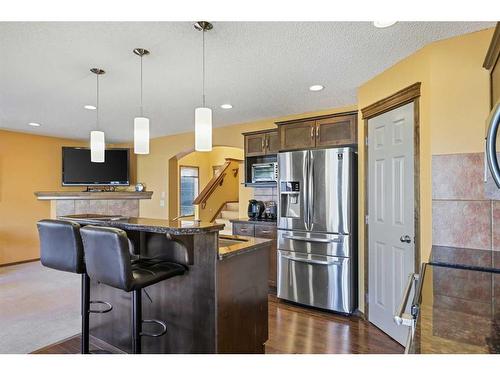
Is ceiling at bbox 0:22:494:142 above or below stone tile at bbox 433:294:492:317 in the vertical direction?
above

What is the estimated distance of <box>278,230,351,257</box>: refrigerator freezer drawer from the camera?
128 inches

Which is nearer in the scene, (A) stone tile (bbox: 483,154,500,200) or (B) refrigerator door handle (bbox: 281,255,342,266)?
(A) stone tile (bbox: 483,154,500,200)

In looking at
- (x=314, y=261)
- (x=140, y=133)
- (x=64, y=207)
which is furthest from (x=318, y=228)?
(x=64, y=207)

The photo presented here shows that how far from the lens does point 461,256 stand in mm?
1843

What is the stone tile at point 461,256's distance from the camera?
1.65 meters

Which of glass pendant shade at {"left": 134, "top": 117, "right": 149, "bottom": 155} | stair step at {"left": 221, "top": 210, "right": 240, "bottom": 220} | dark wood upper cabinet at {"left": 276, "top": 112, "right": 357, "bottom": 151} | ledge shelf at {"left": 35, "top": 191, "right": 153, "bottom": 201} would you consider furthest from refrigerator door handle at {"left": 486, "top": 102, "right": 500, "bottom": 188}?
stair step at {"left": 221, "top": 210, "right": 240, "bottom": 220}

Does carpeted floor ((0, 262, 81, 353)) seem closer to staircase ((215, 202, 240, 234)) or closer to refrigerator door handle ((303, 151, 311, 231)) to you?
refrigerator door handle ((303, 151, 311, 231))

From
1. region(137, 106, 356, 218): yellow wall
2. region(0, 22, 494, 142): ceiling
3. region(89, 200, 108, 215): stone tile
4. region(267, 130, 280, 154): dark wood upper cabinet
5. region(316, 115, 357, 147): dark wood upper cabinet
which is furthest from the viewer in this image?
region(89, 200, 108, 215): stone tile

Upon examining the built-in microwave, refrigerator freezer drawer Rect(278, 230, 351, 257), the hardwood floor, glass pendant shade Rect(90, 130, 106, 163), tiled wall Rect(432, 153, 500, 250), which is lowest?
the hardwood floor

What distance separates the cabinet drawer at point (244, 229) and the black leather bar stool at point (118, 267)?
217cm

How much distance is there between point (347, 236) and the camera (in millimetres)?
3219

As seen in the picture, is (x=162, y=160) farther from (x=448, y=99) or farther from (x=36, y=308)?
(x=448, y=99)
